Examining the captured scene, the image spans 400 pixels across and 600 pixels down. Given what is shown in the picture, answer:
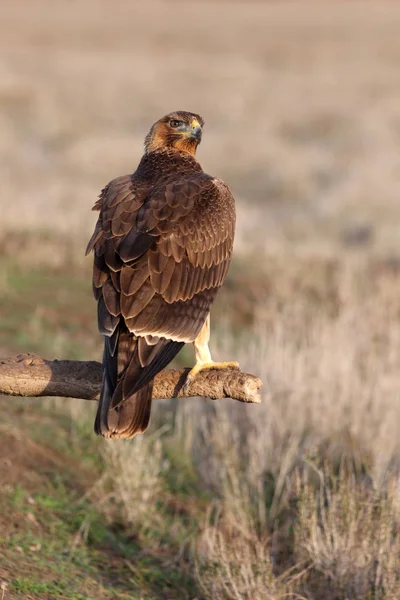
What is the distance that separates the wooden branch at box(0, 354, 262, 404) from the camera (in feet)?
13.2

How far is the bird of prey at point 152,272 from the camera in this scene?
13.2 feet

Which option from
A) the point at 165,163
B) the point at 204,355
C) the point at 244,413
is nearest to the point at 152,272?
the point at 204,355

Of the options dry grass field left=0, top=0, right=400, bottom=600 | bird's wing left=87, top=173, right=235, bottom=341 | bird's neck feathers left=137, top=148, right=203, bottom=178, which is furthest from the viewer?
dry grass field left=0, top=0, right=400, bottom=600

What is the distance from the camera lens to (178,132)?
17.6ft

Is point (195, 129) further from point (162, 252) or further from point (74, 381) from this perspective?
point (74, 381)

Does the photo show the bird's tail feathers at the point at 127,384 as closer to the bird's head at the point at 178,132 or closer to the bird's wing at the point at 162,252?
the bird's wing at the point at 162,252

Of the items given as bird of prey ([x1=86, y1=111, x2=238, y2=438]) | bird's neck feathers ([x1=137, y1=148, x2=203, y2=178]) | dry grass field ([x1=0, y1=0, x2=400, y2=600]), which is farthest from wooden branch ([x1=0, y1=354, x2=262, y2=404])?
bird's neck feathers ([x1=137, y1=148, x2=203, y2=178])

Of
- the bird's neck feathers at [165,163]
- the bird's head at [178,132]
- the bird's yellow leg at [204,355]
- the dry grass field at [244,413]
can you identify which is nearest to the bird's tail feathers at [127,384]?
the bird's yellow leg at [204,355]

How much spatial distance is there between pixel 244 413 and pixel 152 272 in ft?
10.6

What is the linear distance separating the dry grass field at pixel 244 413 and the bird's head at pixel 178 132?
69.8 inches

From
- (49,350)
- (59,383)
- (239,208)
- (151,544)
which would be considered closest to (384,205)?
(239,208)

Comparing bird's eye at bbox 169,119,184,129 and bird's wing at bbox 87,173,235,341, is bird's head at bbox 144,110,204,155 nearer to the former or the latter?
bird's eye at bbox 169,119,184,129

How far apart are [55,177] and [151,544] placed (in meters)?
16.8

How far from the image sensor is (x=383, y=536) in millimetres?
5039
